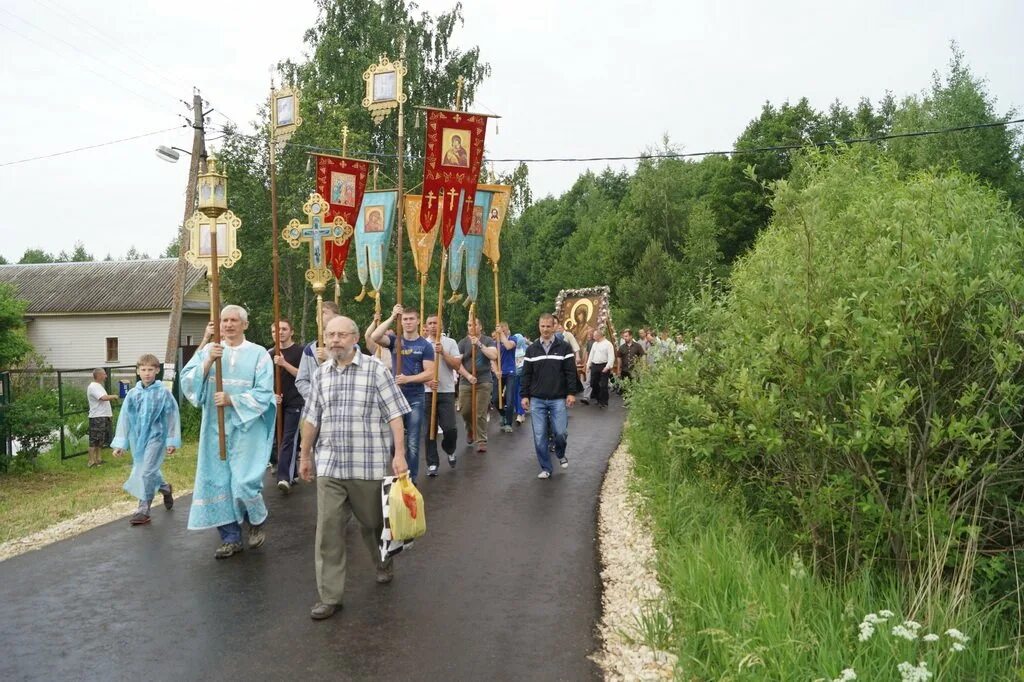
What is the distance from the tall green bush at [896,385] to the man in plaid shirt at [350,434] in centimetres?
195

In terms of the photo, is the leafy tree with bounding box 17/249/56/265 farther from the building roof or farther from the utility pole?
the utility pole

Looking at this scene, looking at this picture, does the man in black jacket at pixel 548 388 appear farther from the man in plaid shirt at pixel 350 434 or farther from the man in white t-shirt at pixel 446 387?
the man in plaid shirt at pixel 350 434

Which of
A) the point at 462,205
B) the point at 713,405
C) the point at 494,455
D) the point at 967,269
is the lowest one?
the point at 494,455

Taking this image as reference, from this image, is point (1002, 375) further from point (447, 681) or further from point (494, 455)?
point (494, 455)

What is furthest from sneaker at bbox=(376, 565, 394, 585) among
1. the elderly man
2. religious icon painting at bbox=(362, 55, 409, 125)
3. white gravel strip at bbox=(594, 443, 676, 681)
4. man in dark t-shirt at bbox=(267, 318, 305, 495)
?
religious icon painting at bbox=(362, 55, 409, 125)

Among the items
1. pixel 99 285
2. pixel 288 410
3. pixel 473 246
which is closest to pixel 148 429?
pixel 288 410

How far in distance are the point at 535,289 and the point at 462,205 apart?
188ft

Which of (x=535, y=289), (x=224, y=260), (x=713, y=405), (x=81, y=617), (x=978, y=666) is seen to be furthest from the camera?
(x=535, y=289)

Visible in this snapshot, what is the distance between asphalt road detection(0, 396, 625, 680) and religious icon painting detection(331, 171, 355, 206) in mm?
5076

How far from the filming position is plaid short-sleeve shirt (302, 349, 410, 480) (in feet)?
17.0

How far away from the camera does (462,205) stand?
432 inches

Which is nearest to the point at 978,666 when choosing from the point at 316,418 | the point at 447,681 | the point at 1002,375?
the point at 1002,375

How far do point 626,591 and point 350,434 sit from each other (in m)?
2.12

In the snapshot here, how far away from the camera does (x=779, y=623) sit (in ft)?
12.5
